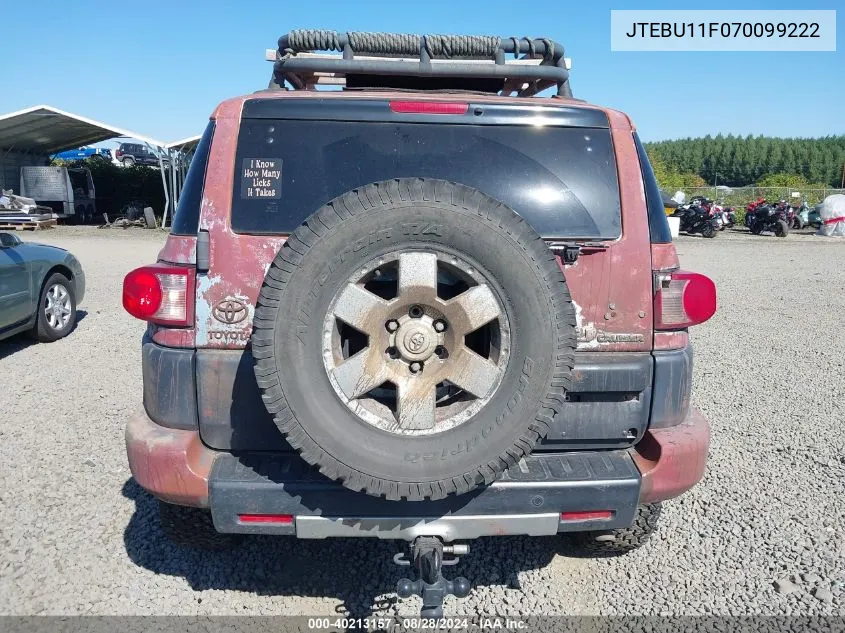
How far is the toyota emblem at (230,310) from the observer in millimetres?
2348

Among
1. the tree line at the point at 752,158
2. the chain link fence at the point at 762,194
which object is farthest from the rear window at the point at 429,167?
the tree line at the point at 752,158

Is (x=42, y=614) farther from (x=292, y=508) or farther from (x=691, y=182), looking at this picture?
(x=691, y=182)

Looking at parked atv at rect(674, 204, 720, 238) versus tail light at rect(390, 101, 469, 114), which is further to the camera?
parked atv at rect(674, 204, 720, 238)

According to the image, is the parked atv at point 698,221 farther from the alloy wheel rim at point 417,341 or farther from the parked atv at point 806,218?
the alloy wheel rim at point 417,341

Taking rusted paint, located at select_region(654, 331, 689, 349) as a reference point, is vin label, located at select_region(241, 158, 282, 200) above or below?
above

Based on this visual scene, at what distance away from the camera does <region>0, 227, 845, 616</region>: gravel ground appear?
2.81 m

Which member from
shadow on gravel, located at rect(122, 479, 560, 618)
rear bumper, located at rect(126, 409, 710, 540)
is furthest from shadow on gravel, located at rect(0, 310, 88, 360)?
rear bumper, located at rect(126, 409, 710, 540)

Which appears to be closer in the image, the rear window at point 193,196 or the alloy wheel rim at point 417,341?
the alloy wheel rim at point 417,341

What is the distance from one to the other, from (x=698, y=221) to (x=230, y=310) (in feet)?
79.8

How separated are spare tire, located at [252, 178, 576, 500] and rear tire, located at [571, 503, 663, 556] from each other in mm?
1044

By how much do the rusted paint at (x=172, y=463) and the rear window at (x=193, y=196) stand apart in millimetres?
750

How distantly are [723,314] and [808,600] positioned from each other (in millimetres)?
7013

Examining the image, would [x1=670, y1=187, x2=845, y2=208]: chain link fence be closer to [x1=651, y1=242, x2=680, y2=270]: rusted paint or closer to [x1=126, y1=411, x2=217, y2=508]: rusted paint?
[x1=651, y1=242, x2=680, y2=270]: rusted paint

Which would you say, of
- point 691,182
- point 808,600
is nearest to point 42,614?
point 808,600
